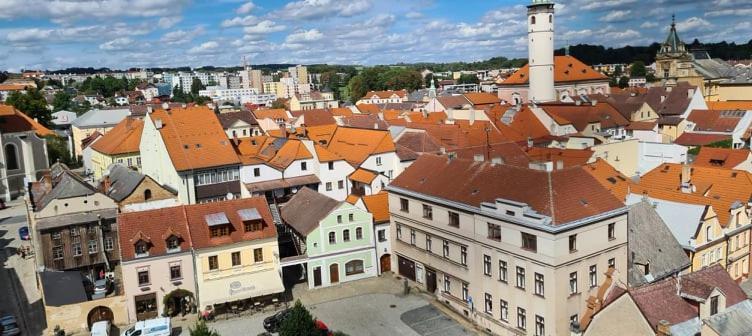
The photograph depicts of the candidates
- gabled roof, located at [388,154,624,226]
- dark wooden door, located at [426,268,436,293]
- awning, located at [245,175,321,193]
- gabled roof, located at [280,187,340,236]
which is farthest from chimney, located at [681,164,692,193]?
awning, located at [245,175,321,193]

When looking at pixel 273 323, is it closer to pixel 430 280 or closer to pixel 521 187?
pixel 430 280

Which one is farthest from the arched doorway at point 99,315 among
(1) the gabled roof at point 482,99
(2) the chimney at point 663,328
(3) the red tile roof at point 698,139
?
(1) the gabled roof at point 482,99

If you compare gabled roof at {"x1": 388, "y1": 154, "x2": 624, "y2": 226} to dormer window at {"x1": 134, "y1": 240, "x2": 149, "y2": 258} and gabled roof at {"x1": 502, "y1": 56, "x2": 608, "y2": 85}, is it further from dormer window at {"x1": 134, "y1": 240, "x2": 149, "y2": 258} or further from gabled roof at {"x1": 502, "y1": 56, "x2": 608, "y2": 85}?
gabled roof at {"x1": 502, "y1": 56, "x2": 608, "y2": 85}

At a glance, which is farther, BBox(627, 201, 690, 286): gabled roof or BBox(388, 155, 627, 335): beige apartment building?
BBox(627, 201, 690, 286): gabled roof

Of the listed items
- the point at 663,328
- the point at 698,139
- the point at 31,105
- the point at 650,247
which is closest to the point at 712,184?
the point at 650,247

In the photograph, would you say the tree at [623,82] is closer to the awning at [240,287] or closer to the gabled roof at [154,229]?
the awning at [240,287]

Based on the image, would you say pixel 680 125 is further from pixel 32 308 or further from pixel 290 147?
pixel 32 308
